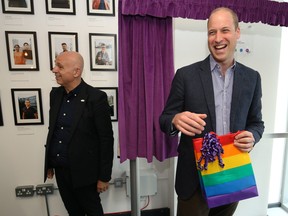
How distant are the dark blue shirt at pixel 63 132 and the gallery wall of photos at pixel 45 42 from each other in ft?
1.46

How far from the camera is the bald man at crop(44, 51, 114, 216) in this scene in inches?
53.6

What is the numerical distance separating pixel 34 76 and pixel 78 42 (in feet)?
1.55

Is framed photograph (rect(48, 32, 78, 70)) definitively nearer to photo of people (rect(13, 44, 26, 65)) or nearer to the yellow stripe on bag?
photo of people (rect(13, 44, 26, 65))

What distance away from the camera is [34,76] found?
173cm

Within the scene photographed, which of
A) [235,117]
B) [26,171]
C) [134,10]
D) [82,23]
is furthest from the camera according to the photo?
[26,171]

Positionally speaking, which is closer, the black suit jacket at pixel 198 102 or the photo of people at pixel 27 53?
the black suit jacket at pixel 198 102

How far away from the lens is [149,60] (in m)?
1.48

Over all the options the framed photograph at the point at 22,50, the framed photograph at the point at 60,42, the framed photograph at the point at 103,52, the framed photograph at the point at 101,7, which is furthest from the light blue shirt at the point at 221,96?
the framed photograph at the point at 22,50

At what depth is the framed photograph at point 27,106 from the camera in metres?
1.73

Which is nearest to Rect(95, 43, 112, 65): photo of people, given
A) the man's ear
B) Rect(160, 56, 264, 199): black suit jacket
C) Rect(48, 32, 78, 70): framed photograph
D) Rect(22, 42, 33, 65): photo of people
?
Rect(48, 32, 78, 70): framed photograph

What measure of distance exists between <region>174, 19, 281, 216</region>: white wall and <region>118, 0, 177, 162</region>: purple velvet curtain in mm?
301

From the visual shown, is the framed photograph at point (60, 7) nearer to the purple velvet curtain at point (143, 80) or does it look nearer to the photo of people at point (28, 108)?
the purple velvet curtain at point (143, 80)

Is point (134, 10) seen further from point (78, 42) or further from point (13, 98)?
point (13, 98)

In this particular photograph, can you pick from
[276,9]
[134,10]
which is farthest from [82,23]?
[276,9]
